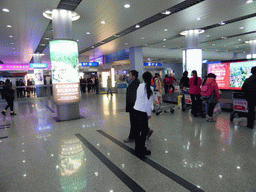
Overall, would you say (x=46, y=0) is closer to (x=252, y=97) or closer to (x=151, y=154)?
(x=151, y=154)

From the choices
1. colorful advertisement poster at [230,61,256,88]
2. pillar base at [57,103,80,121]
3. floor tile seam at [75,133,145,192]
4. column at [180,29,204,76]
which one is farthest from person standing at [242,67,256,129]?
column at [180,29,204,76]

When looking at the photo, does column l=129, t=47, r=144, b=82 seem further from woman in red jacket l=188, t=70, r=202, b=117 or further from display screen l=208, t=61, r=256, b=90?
woman in red jacket l=188, t=70, r=202, b=117

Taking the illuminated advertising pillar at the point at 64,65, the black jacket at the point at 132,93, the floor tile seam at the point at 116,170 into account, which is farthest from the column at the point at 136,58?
the floor tile seam at the point at 116,170

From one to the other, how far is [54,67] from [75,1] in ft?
7.68

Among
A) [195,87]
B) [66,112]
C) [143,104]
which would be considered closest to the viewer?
[143,104]

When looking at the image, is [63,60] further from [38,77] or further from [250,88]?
[38,77]

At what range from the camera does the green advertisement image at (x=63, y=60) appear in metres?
5.66

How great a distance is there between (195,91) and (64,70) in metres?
4.47

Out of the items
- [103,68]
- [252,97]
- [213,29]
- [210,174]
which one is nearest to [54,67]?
[210,174]

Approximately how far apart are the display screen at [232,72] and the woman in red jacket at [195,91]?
4.55ft

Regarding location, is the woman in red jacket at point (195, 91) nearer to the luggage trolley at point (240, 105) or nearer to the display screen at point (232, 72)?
the luggage trolley at point (240, 105)

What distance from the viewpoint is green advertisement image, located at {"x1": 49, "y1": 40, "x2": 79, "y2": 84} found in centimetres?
566

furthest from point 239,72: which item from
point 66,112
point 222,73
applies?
point 66,112

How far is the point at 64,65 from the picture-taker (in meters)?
5.78
